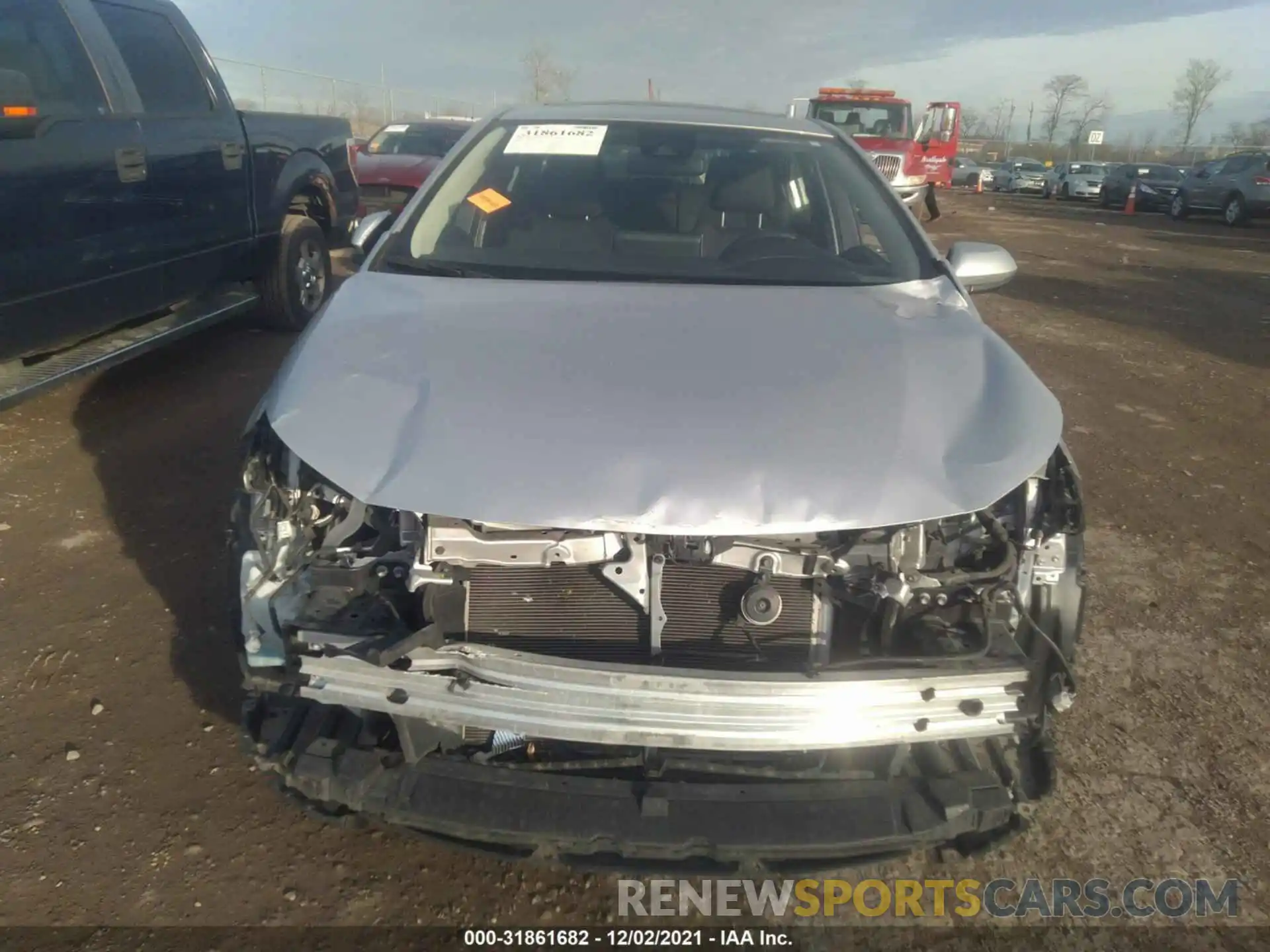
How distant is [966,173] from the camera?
117 ft

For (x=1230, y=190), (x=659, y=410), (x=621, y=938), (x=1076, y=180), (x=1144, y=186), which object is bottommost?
(x=621, y=938)

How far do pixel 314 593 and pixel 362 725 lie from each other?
33cm

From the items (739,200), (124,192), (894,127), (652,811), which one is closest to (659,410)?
(652,811)

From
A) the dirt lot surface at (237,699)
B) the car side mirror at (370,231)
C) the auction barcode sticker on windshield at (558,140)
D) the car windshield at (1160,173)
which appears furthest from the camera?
the car windshield at (1160,173)

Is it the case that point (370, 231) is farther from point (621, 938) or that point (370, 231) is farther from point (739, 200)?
point (621, 938)

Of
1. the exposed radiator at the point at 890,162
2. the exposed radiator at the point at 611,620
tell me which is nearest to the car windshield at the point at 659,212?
the exposed radiator at the point at 611,620

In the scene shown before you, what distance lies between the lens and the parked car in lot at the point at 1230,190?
62.2 feet

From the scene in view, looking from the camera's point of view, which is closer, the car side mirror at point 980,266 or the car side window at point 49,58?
the car side mirror at point 980,266

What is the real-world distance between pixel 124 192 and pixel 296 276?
6.23ft

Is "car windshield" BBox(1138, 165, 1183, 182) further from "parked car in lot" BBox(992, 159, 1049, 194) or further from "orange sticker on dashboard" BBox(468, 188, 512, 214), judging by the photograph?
"orange sticker on dashboard" BBox(468, 188, 512, 214)

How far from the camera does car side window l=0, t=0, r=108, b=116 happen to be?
4.17 metres

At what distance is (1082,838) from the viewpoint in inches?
97.3

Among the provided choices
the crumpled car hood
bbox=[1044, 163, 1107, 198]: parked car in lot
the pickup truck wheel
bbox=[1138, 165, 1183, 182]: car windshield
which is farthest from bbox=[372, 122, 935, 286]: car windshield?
bbox=[1044, 163, 1107, 198]: parked car in lot

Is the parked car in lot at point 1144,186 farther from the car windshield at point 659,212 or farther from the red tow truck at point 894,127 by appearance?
the car windshield at point 659,212
